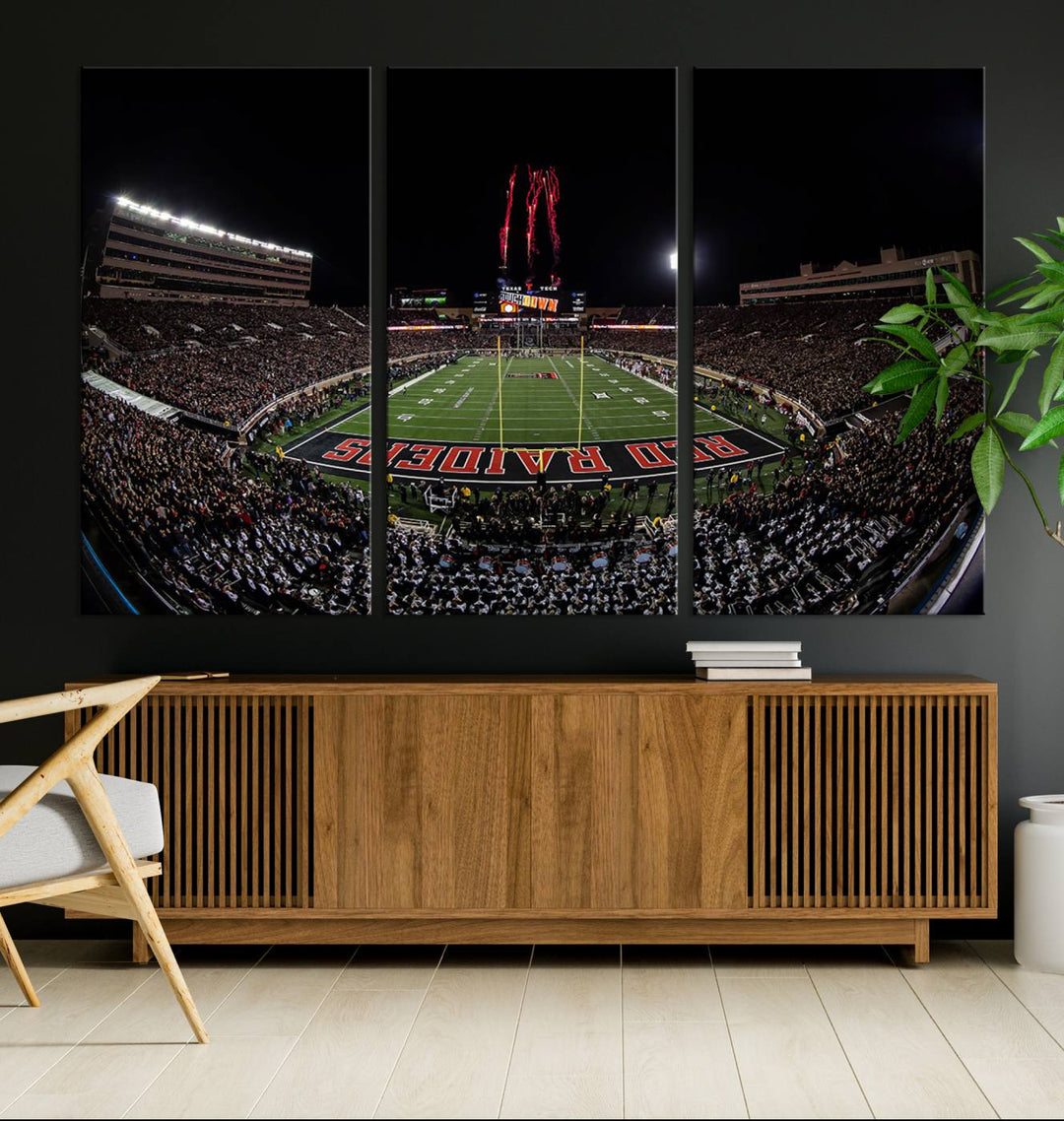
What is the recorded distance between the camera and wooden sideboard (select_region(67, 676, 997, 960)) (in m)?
3.09

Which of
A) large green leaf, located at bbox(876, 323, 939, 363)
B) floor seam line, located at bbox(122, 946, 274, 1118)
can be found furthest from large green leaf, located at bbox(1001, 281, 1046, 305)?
floor seam line, located at bbox(122, 946, 274, 1118)

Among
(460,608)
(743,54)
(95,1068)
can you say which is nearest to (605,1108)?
(95,1068)

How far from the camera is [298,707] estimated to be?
3.11 metres

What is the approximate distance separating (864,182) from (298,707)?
7.25ft

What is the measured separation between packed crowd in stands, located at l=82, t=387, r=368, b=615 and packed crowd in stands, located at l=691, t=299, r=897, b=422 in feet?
3.81

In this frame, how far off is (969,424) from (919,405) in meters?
0.16

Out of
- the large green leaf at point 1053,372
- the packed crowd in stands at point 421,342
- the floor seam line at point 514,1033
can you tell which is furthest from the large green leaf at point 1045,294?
the floor seam line at point 514,1033

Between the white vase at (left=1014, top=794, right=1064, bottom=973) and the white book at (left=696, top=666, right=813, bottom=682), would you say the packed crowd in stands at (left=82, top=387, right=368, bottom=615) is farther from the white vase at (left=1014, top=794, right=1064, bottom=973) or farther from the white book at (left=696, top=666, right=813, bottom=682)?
the white vase at (left=1014, top=794, right=1064, bottom=973)

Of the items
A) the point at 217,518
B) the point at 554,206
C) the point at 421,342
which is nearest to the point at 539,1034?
the point at 217,518

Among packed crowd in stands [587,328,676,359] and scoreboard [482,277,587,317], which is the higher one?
scoreboard [482,277,587,317]

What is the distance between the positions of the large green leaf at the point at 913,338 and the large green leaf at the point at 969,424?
0.19 m

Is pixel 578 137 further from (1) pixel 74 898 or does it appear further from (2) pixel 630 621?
(1) pixel 74 898

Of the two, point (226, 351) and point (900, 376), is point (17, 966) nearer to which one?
point (226, 351)

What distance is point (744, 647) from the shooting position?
3150 millimetres
